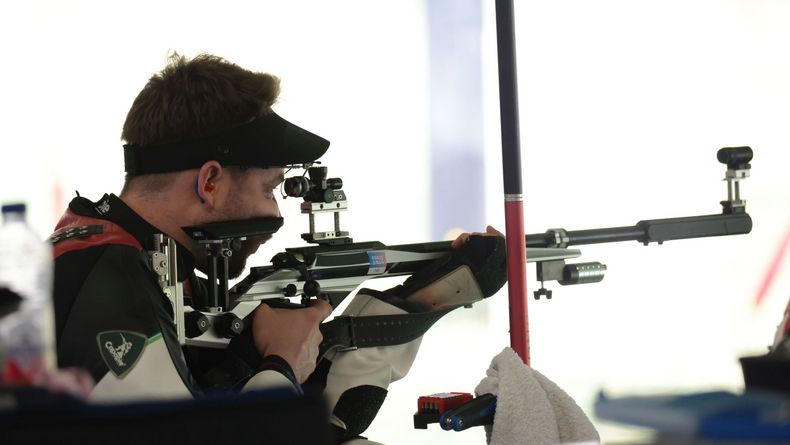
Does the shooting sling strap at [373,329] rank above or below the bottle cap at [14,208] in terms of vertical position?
below

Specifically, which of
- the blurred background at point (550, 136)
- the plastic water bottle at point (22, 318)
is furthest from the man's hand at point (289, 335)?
the blurred background at point (550, 136)

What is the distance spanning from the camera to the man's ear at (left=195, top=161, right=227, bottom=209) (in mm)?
2051

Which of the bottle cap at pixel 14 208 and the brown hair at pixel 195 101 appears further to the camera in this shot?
the brown hair at pixel 195 101

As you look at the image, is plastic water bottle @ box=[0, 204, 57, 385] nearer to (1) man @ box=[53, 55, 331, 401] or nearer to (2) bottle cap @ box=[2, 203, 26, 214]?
(2) bottle cap @ box=[2, 203, 26, 214]

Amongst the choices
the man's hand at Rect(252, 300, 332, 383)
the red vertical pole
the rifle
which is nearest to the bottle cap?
the rifle

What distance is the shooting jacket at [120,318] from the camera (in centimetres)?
163

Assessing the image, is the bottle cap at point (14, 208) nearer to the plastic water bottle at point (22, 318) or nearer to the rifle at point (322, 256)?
the plastic water bottle at point (22, 318)

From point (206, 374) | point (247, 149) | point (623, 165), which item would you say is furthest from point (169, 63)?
point (623, 165)

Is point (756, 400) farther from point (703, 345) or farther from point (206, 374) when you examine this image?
point (703, 345)

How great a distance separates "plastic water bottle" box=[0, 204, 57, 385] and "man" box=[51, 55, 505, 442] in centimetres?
69

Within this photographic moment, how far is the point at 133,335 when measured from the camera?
167 cm

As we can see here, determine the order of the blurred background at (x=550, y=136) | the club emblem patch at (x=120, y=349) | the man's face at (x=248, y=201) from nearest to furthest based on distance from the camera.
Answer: the club emblem patch at (x=120, y=349) → the man's face at (x=248, y=201) → the blurred background at (x=550, y=136)

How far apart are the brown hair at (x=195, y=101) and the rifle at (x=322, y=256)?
18 centimetres

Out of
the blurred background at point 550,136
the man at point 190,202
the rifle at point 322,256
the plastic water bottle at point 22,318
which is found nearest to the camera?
the plastic water bottle at point 22,318
